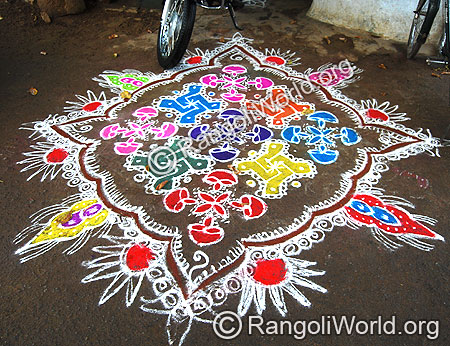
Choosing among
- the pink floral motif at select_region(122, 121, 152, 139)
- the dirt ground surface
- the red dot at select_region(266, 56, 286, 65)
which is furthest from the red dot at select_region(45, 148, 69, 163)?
the red dot at select_region(266, 56, 286, 65)

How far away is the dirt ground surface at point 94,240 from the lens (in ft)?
5.32

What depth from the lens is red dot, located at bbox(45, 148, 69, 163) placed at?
2.46 metres

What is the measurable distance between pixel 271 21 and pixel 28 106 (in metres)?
2.84

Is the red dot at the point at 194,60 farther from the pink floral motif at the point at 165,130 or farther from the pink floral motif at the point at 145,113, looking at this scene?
the pink floral motif at the point at 165,130

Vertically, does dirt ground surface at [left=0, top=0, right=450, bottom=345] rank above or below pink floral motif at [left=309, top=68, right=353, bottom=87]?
below

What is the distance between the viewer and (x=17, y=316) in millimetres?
1652

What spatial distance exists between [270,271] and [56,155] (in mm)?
1651

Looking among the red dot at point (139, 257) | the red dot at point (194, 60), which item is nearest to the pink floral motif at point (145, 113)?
the red dot at point (194, 60)

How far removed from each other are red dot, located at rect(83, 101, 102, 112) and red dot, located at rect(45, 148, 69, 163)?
0.53 meters

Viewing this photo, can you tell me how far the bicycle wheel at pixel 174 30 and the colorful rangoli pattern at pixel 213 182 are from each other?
0.21 metres

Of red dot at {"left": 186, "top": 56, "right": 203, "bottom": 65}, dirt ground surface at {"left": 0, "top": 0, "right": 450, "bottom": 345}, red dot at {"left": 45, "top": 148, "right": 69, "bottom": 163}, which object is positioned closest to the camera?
dirt ground surface at {"left": 0, "top": 0, "right": 450, "bottom": 345}

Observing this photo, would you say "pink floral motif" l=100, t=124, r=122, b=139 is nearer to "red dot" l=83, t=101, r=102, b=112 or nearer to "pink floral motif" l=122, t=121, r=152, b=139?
"pink floral motif" l=122, t=121, r=152, b=139

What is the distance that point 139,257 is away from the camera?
1.89 meters

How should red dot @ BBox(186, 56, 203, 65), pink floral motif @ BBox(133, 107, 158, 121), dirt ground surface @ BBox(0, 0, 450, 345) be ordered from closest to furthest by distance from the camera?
dirt ground surface @ BBox(0, 0, 450, 345) < pink floral motif @ BBox(133, 107, 158, 121) < red dot @ BBox(186, 56, 203, 65)
